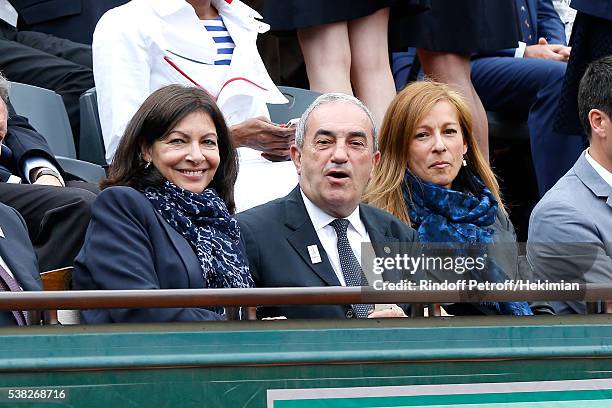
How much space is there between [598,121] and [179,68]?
1505mm

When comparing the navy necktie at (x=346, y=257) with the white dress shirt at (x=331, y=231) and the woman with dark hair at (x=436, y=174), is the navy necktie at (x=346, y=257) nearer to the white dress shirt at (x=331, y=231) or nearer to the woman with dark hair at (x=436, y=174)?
the white dress shirt at (x=331, y=231)

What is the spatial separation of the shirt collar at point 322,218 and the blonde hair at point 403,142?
1.42ft

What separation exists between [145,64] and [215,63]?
1.04 feet

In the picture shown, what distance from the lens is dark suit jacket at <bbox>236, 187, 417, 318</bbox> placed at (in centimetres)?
358

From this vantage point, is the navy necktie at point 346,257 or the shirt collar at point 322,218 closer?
the navy necktie at point 346,257

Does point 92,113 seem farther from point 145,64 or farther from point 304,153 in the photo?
point 304,153

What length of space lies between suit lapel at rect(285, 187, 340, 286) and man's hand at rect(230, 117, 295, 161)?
0.75 metres

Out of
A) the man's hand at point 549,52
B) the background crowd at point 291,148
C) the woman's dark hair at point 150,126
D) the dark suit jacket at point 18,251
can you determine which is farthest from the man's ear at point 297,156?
the man's hand at point 549,52

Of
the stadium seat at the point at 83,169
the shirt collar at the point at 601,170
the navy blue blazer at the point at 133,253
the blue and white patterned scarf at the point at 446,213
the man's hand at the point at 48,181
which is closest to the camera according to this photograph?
the navy blue blazer at the point at 133,253

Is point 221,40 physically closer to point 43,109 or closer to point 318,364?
point 43,109

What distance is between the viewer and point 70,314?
3059 millimetres

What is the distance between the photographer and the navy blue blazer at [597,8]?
5008 mm

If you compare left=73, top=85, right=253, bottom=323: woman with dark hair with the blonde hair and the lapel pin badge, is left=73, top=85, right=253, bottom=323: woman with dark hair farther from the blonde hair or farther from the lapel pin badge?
the blonde hair

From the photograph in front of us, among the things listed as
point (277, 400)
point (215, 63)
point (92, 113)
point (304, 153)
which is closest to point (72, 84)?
point (92, 113)
